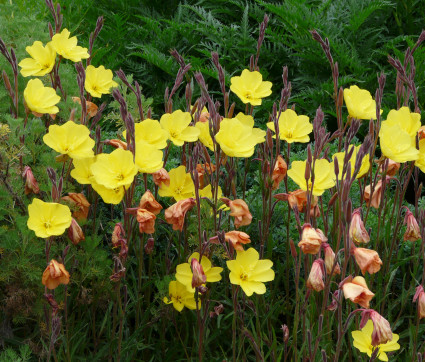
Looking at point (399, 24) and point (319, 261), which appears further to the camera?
point (399, 24)

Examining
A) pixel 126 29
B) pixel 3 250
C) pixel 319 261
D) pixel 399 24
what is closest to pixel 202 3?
pixel 126 29

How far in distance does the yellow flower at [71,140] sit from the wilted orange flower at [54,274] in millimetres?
335

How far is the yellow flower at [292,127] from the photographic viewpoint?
2133mm

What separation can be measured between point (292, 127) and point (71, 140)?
730 mm

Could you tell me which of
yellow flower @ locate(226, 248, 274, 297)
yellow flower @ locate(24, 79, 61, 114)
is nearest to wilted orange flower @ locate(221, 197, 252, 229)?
yellow flower @ locate(226, 248, 274, 297)

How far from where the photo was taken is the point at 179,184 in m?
2.04

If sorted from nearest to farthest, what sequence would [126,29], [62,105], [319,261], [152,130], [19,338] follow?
[319,261] < [152,130] < [19,338] < [62,105] < [126,29]

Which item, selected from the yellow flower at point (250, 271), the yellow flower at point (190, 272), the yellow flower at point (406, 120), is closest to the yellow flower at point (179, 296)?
the yellow flower at point (190, 272)

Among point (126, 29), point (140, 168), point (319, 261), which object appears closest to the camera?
point (319, 261)

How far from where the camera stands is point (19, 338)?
205 cm

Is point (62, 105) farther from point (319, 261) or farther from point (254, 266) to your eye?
point (319, 261)

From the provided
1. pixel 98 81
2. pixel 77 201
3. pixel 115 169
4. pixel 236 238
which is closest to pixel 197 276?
pixel 236 238

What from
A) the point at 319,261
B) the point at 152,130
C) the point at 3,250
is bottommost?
the point at 3,250

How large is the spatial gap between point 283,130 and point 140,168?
0.58 metres
